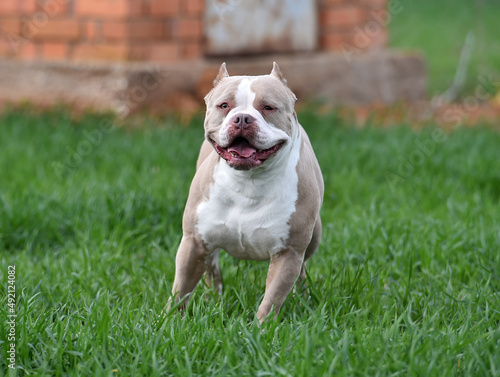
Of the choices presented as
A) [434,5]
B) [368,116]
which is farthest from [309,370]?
[434,5]

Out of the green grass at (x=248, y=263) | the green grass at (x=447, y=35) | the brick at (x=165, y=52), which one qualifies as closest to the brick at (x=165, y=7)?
the brick at (x=165, y=52)

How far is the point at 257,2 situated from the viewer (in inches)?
285

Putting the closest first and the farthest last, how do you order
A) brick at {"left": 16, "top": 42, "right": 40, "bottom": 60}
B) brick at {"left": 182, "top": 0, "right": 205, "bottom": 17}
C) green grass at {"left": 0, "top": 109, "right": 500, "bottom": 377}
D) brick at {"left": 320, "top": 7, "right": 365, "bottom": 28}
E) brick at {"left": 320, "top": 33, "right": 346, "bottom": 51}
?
green grass at {"left": 0, "top": 109, "right": 500, "bottom": 377} < brick at {"left": 182, "top": 0, "right": 205, "bottom": 17} < brick at {"left": 16, "top": 42, "right": 40, "bottom": 60} < brick at {"left": 320, "top": 7, "right": 365, "bottom": 28} < brick at {"left": 320, "top": 33, "right": 346, "bottom": 51}

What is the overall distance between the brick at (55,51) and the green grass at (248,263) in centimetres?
94

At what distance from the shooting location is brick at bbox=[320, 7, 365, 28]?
24.4ft

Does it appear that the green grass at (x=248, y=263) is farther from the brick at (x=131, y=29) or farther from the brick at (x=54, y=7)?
the brick at (x=54, y=7)

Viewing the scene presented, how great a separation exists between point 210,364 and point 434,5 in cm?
1882

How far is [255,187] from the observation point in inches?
102

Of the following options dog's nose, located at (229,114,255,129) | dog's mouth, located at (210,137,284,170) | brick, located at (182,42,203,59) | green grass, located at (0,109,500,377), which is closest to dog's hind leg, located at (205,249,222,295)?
green grass, located at (0,109,500,377)

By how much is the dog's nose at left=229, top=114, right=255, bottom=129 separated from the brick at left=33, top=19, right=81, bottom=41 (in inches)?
197

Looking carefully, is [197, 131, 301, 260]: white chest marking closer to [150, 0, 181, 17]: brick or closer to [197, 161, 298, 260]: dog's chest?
[197, 161, 298, 260]: dog's chest

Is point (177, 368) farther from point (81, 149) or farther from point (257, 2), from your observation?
point (257, 2)

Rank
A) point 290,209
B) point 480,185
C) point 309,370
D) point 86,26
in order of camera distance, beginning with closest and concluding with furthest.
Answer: point 309,370 < point 290,209 < point 480,185 < point 86,26

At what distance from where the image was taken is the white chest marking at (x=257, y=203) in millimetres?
2592
